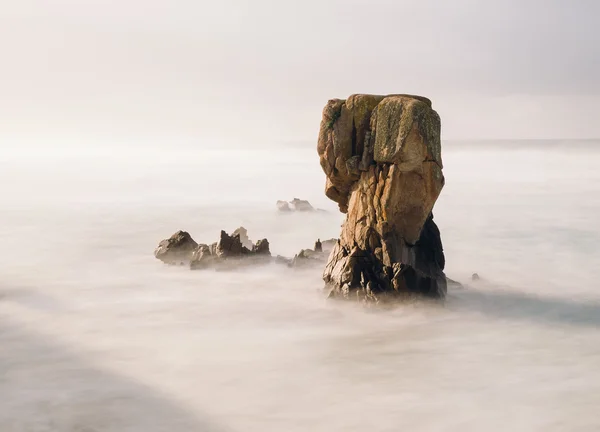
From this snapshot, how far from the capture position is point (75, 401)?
16219mm

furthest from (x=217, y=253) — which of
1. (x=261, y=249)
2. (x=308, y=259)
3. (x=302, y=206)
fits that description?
(x=302, y=206)

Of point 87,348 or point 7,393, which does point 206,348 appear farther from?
point 7,393

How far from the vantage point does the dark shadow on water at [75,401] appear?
49.2ft

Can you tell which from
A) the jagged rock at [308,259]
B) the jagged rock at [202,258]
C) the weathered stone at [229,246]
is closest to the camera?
the jagged rock at [308,259]

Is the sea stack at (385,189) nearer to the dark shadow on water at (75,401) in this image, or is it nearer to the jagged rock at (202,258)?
the jagged rock at (202,258)

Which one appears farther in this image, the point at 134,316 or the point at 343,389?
the point at 134,316

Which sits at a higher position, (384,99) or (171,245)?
(384,99)

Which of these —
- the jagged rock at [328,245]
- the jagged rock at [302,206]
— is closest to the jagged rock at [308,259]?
the jagged rock at [328,245]

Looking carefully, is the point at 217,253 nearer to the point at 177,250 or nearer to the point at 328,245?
the point at 177,250

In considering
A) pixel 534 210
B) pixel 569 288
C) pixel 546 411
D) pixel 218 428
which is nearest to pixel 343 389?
pixel 218 428

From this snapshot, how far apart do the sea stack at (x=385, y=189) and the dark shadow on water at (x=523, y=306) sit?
1.14m

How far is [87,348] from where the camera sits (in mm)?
19953

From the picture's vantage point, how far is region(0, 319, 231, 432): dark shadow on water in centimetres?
1501

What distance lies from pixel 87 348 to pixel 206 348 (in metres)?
3.48
